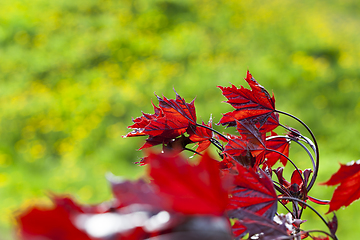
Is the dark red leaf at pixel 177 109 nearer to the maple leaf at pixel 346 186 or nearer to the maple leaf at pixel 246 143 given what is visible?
the maple leaf at pixel 246 143

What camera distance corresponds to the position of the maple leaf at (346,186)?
1.21ft

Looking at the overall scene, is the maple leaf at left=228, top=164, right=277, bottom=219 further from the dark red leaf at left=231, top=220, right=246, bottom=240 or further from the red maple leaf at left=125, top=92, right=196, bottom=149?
the red maple leaf at left=125, top=92, right=196, bottom=149

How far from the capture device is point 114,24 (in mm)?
4055

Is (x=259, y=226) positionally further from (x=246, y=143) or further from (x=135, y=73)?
(x=135, y=73)

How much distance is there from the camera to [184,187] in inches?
8.2

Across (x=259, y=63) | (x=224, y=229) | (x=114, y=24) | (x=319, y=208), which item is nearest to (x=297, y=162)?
(x=319, y=208)

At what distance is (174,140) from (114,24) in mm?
3880

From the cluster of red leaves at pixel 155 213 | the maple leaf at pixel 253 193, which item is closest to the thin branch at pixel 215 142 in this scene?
the maple leaf at pixel 253 193

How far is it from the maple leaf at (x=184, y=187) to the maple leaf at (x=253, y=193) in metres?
0.13

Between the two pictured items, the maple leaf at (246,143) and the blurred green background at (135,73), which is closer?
the maple leaf at (246,143)

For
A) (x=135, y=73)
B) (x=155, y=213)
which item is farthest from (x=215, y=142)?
(x=135, y=73)

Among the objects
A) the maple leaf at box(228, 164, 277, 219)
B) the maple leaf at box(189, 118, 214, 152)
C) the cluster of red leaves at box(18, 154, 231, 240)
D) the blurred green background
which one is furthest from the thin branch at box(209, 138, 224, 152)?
the blurred green background

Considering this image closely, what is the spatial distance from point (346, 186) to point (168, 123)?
25 cm

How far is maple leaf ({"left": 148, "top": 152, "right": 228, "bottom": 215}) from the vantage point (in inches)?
8.0
